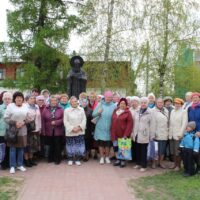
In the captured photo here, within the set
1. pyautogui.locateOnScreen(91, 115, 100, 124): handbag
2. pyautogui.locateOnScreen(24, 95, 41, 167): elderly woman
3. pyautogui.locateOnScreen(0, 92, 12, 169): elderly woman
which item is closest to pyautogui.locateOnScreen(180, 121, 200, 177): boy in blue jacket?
pyautogui.locateOnScreen(91, 115, 100, 124): handbag

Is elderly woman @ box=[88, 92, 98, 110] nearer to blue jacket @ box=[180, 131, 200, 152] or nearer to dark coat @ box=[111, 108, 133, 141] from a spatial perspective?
dark coat @ box=[111, 108, 133, 141]

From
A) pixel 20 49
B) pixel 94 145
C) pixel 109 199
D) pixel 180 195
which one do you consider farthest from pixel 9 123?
pixel 20 49

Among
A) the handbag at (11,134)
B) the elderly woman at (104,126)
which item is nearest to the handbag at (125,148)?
the elderly woman at (104,126)

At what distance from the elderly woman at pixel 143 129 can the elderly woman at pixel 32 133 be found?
2363mm

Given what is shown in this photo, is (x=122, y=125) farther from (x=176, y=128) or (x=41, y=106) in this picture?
(x=41, y=106)

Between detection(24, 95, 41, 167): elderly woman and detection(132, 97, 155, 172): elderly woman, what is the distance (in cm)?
236

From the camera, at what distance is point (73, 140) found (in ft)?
33.0

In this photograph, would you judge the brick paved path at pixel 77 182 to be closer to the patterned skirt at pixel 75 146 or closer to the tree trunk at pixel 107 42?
the patterned skirt at pixel 75 146

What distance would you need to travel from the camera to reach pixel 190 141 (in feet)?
29.3

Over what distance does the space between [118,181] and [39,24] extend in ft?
65.9

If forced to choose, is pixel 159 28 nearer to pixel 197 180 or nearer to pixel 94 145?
pixel 94 145

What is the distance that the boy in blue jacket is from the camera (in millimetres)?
8869

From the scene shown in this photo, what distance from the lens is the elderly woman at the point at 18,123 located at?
8961mm

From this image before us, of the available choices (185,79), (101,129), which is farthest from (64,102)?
(185,79)
